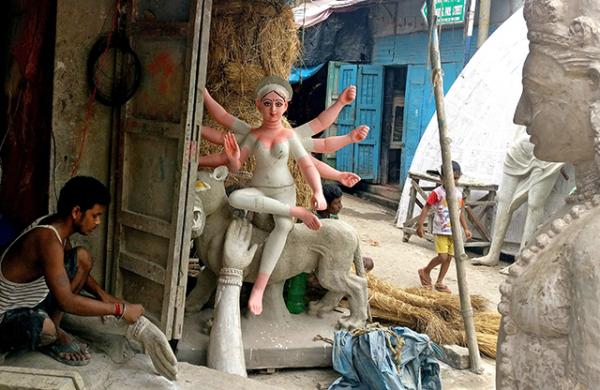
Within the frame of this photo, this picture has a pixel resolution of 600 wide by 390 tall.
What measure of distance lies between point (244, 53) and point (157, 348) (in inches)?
134

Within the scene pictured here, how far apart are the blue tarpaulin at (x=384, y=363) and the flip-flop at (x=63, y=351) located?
1652 millimetres

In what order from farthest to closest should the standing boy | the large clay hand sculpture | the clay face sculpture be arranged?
the standing boy < the large clay hand sculpture < the clay face sculpture

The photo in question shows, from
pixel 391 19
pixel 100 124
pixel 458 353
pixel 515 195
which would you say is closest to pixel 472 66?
pixel 515 195

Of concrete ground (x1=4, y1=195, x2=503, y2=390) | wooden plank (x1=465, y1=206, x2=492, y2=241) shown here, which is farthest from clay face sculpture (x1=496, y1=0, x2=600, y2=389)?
wooden plank (x1=465, y1=206, x2=492, y2=241)

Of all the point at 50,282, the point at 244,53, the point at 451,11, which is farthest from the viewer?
the point at 451,11

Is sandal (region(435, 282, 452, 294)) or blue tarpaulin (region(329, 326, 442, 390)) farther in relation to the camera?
sandal (region(435, 282, 452, 294))

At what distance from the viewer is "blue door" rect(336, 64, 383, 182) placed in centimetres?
1371

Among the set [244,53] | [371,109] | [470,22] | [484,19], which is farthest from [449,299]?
[371,109]

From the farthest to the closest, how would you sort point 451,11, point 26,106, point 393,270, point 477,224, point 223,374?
1. point 451,11
2. point 477,224
3. point 393,270
4. point 26,106
5. point 223,374

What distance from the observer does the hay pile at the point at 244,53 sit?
20.3 ft

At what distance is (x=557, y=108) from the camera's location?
1867mm

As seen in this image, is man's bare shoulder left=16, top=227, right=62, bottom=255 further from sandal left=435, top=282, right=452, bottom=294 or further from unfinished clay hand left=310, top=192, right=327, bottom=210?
sandal left=435, top=282, right=452, bottom=294

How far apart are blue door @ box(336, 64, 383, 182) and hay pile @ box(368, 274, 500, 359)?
24.9 feet

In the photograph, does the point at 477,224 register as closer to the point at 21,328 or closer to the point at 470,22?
the point at 470,22
